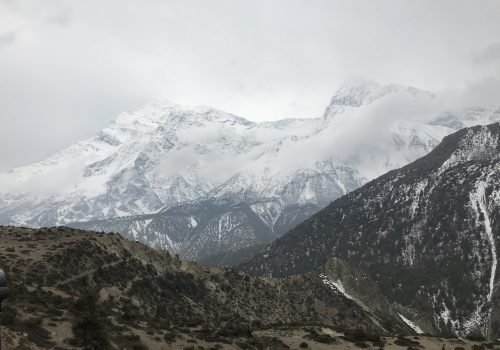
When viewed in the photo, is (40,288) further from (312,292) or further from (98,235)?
(312,292)

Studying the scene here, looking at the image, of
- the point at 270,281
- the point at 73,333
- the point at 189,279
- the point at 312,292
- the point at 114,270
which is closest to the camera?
the point at 73,333

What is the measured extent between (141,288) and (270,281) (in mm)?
58756

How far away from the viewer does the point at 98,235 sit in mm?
108688

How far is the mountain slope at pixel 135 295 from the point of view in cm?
5347

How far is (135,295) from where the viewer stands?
90.3 metres

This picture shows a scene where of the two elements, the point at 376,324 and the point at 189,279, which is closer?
the point at 189,279

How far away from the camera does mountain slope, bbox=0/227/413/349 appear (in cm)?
5347

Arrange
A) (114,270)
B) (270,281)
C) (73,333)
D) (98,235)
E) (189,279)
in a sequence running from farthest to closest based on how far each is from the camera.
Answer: (270,281) < (189,279) < (98,235) < (114,270) < (73,333)

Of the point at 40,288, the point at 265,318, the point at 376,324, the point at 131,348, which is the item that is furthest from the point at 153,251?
the point at 376,324

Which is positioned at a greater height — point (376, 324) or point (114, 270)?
point (114, 270)

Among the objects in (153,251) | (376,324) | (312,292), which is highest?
(153,251)

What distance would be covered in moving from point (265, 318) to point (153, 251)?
30.9m

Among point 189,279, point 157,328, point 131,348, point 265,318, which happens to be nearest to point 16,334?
point 131,348

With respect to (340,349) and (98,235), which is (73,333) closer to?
(340,349)
